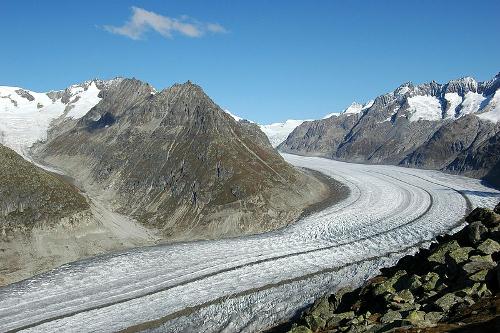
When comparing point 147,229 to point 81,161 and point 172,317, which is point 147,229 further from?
point 81,161

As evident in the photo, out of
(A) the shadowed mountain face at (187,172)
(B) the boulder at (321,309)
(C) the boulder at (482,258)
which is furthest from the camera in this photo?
(A) the shadowed mountain face at (187,172)

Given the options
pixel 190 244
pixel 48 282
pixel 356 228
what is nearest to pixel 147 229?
pixel 190 244

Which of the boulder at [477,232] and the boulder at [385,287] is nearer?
the boulder at [385,287]

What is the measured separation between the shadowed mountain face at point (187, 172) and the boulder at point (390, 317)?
124 feet

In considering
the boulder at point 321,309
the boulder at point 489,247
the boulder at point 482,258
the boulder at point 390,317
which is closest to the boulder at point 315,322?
the boulder at point 321,309

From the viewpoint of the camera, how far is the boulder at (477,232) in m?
32.4

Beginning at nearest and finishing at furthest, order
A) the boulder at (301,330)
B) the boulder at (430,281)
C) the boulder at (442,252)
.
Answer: the boulder at (301,330)
the boulder at (430,281)
the boulder at (442,252)

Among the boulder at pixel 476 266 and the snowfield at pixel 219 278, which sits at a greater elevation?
the boulder at pixel 476 266

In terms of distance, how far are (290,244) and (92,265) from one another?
21.0 meters

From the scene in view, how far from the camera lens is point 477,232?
107 ft

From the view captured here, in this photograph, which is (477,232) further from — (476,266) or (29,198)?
(29,198)

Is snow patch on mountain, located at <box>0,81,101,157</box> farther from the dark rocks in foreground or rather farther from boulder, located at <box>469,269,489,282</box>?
boulder, located at <box>469,269,489,282</box>

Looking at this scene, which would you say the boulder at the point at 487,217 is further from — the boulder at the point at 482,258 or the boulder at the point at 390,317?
the boulder at the point at 390,317

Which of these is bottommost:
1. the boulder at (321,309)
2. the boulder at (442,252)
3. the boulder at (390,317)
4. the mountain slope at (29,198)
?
the boulder at (321,309)
